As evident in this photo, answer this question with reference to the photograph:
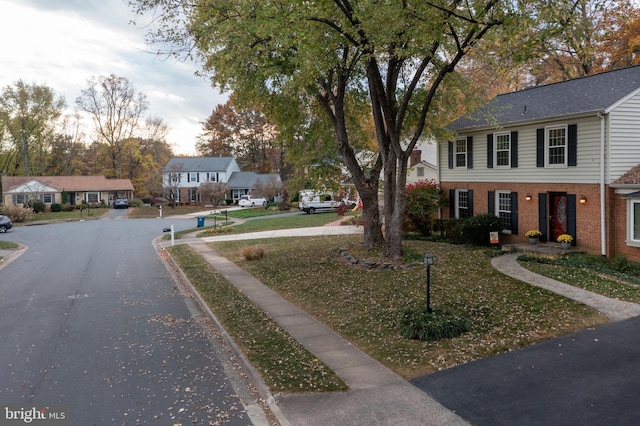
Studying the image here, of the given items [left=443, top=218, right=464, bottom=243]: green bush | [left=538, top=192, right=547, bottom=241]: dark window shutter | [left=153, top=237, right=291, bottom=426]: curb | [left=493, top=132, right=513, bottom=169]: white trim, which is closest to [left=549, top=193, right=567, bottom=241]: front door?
[left=538, top=192, right=547, bottom=241]: dark window shutter

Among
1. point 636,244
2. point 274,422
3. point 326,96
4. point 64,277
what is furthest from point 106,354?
point 636,244

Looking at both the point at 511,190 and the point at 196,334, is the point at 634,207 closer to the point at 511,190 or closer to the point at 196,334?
the point at 511,190

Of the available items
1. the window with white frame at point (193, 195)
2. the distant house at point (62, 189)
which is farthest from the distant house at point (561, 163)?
the distant house at point (62, 189)

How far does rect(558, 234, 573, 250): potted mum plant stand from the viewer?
53.8 feet

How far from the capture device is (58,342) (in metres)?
9.59

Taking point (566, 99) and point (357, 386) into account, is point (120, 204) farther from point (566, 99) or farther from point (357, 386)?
point (357, 386)

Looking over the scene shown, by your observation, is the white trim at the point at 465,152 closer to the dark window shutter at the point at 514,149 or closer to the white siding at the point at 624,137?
the dark window shutter at the point at 514,149

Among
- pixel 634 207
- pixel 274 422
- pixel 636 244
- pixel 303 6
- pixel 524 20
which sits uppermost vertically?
pixel 303 6

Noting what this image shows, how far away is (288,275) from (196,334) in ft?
19.5

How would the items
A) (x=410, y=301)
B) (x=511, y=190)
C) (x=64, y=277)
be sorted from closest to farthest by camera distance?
(x=410, y=301), (x=64, y=277), (x=511, y=190)

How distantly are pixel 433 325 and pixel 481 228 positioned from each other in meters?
11.1

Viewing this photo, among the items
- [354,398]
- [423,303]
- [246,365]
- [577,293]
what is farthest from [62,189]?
[354,398]

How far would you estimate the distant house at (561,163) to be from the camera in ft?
50.7

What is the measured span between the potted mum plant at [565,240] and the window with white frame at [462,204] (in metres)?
5.55
